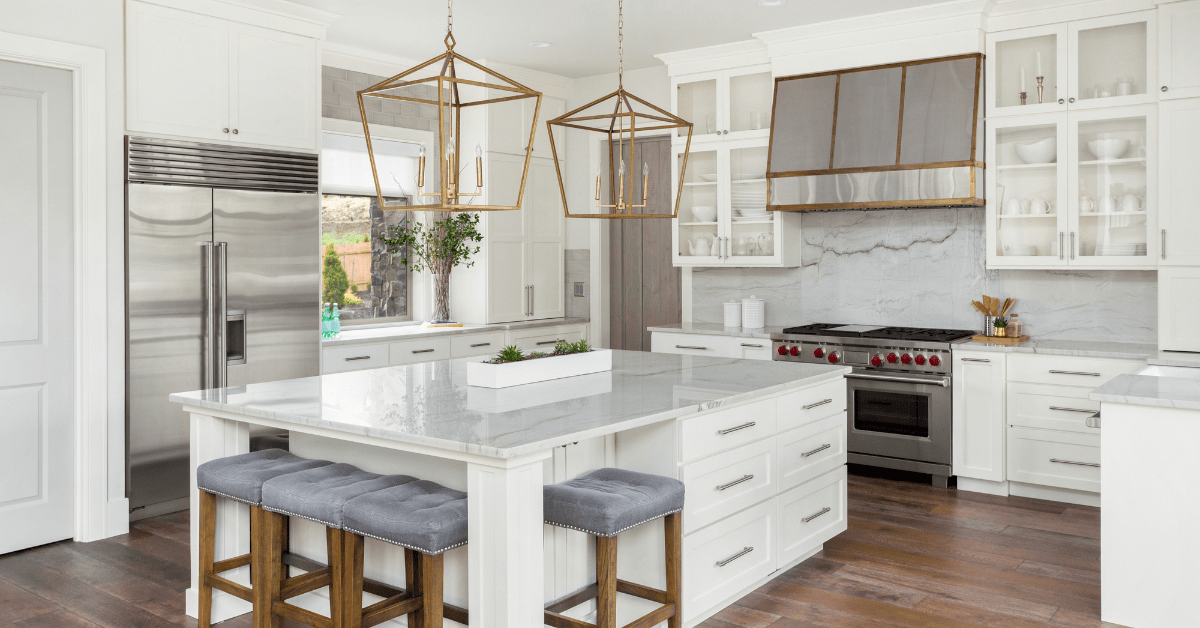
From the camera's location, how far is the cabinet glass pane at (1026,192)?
4.99 metres

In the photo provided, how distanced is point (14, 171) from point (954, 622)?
14.2 ft

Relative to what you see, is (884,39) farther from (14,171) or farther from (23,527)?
(23,527)

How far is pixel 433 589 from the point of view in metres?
2.43

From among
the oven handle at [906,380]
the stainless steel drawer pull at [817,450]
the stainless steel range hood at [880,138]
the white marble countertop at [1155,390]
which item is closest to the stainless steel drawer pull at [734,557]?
the stainless steel drawer pull at [817,450]

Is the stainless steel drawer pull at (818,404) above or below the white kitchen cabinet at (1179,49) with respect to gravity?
below

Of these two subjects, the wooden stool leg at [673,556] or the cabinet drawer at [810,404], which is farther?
the cabinet drawer at [810,404]

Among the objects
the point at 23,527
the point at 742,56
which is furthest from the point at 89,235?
the point at 742,56

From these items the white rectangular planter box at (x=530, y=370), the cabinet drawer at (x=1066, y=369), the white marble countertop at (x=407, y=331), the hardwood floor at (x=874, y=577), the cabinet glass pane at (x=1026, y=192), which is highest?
the cabinet glass pane at (x=1026, y=192)

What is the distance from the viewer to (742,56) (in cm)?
596

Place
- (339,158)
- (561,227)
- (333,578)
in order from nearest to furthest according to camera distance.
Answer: (333,578) < (339,158) < (561,227)

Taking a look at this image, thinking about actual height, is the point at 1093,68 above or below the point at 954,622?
above

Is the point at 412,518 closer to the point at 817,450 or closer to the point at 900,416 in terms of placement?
the point at 817,450

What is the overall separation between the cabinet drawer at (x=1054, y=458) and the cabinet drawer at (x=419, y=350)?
3.47m

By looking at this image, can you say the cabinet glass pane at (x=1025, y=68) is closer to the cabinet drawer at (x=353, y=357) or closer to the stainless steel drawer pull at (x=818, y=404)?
the stainless steel drawer pull at (x=818, y=404)
